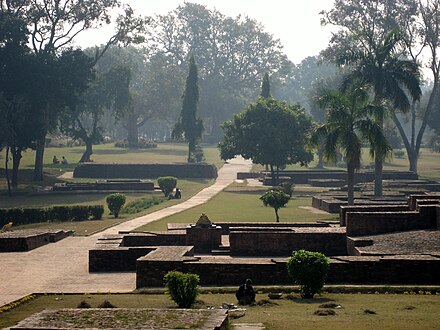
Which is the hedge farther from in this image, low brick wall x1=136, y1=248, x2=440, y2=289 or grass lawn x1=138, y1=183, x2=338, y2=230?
low brick wall x1=136, y1=248, x2=440, y2=289

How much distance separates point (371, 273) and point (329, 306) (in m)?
3.73

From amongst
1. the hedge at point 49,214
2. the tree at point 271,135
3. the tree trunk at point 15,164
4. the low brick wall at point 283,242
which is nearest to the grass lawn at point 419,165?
the tree at point 271,135

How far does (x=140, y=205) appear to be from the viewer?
4894cm

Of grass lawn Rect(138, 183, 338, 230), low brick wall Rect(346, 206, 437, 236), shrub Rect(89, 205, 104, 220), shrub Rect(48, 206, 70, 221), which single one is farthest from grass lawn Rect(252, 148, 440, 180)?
low brick wall Rect(346, 206, 437, 236)

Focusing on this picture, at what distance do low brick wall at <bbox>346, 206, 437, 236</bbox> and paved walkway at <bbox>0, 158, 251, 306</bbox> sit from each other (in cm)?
733

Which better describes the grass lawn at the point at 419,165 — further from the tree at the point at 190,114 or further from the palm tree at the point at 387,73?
the palm tree at the point at 387,73

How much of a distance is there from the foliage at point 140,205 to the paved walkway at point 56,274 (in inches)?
406

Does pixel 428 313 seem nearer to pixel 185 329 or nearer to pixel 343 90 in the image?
pixel 185 329

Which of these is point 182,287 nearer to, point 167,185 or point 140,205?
point 140,205

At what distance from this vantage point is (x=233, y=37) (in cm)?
13725

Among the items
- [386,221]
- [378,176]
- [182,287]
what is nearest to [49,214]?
[378,176]

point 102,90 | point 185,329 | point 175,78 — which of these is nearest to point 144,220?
point 185,329

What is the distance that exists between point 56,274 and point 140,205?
80.0 ft

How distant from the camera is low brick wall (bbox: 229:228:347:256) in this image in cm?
2752
